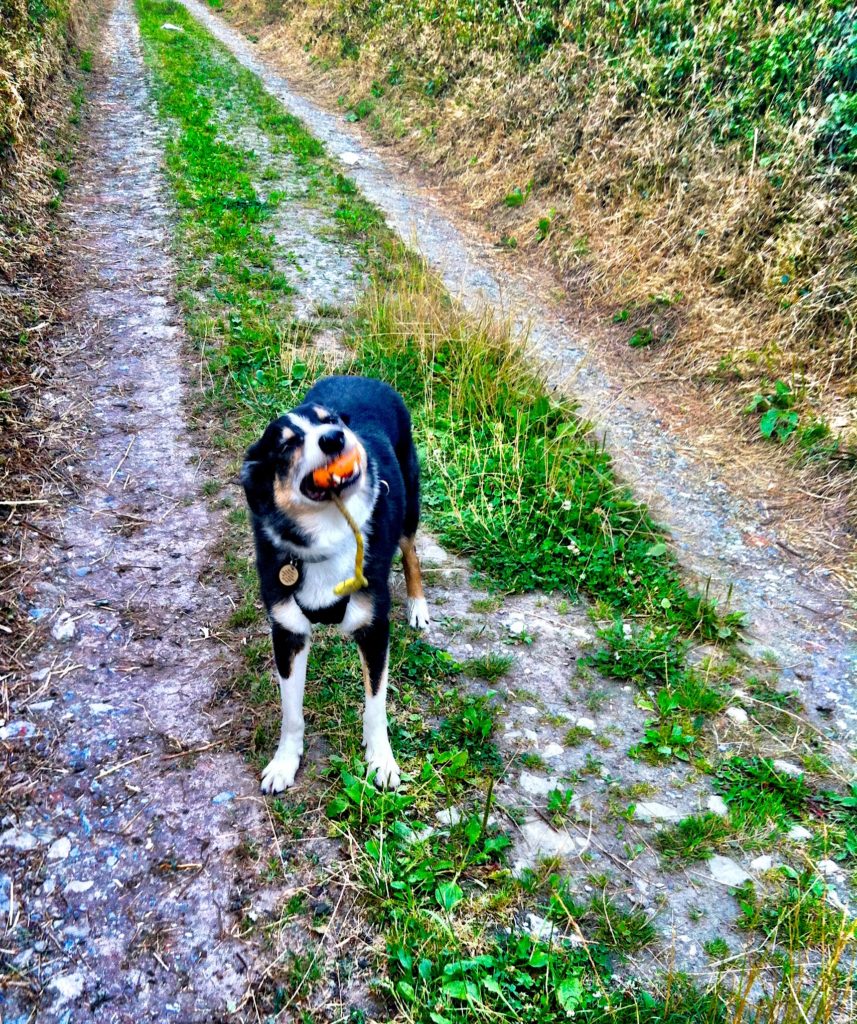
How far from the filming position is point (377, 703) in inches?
117

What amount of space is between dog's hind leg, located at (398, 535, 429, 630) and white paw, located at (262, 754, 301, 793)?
3.53ft

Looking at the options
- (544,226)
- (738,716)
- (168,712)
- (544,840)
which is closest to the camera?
(544,840)

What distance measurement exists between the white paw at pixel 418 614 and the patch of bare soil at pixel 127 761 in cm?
100

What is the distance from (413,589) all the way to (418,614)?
0.46 ft

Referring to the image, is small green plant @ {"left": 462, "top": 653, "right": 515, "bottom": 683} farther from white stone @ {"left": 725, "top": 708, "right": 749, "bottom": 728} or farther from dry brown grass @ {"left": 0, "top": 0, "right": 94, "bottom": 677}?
dry brown grass @ {"left": 0, "top": 0, "right": 94, "bottom": 677}

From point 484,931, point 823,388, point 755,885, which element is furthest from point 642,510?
point 484,931

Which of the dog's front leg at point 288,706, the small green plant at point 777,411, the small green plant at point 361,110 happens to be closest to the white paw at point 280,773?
the dog's front leg at point 288,706

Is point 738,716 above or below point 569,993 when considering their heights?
above

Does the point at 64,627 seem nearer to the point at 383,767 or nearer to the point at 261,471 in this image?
the point at 261,471

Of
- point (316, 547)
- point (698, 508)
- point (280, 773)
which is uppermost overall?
point (316, 547)

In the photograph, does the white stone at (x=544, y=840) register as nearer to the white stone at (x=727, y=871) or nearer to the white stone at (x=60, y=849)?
the white stone at (x=727, y=871)

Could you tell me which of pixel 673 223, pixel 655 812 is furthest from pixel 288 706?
pixel 673 223

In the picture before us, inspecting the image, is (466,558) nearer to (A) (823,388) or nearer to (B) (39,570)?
(B) (39,570)

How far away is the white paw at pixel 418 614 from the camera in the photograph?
386 centimetres
